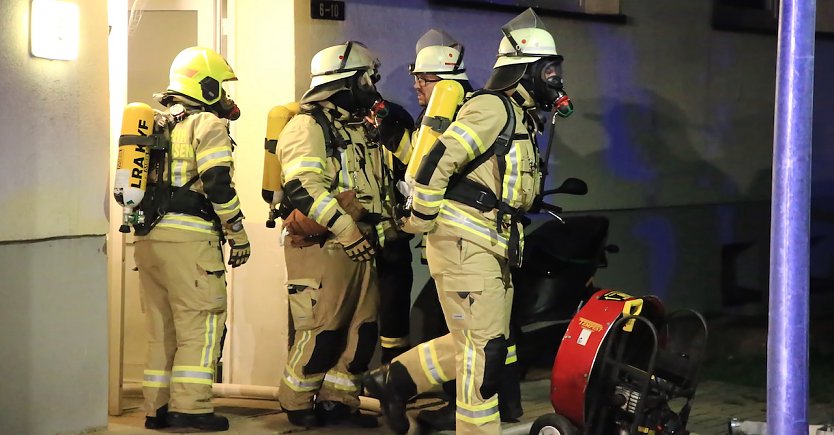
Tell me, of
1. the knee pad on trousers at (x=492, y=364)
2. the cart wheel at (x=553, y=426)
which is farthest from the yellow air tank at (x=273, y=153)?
the cart wheel at (x=553, y=426)

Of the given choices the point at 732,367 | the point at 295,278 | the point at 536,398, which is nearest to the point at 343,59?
the point at 295,278

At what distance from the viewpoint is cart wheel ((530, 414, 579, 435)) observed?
17.4 ft

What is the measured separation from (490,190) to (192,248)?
5.74 ft

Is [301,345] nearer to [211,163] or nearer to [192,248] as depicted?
[192,248]

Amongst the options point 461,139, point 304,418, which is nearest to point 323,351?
point 304,418

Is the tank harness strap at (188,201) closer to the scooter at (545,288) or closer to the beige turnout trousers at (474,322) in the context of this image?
the beige turnout trousers at (474,322)

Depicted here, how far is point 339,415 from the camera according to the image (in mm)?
6410

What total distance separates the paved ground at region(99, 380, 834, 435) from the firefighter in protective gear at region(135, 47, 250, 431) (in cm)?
25

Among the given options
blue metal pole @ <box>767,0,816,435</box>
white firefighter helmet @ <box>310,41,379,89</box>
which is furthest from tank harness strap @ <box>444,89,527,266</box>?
blue metal pole @ <box>767,0,816,435</box>

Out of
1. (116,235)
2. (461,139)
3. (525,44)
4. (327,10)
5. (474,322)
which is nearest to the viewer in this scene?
(461,139)

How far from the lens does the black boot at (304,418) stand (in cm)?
629

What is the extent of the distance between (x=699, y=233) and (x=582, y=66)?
196 centimetres

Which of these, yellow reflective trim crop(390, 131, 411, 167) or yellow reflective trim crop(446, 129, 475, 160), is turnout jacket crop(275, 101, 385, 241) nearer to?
yellow reflective trim crop(390, 131, 411, 167)

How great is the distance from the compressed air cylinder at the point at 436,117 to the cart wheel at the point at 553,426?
136 cm
